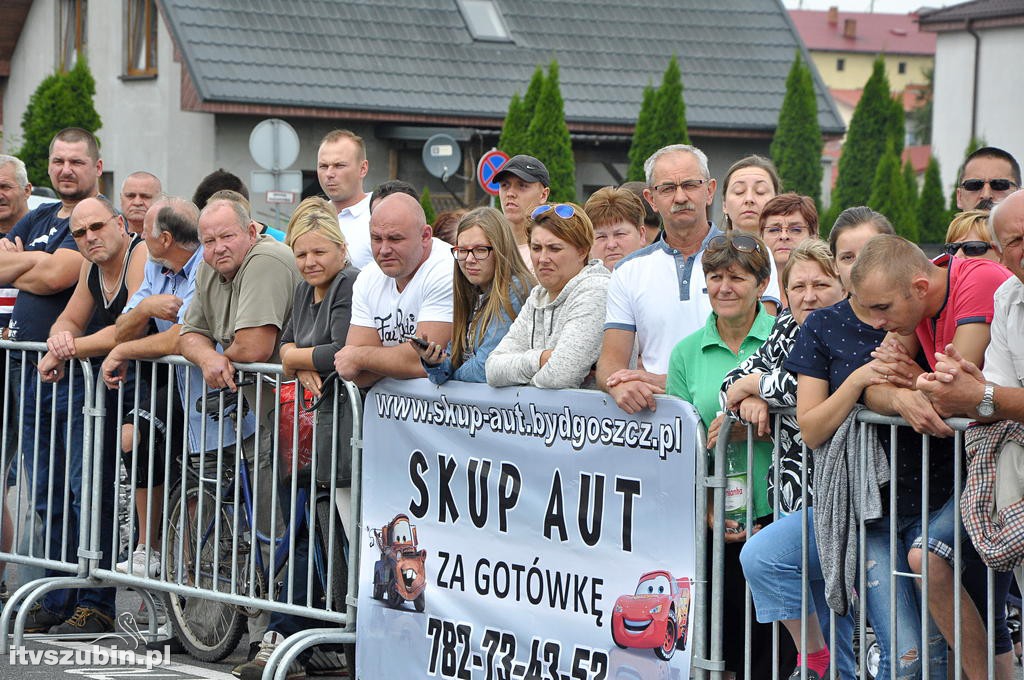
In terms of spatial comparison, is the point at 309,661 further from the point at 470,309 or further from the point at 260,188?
the point at 260,188

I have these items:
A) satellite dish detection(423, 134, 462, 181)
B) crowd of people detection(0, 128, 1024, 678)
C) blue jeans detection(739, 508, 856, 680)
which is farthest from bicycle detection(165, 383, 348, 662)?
satellite dish detection(423, 134, 462, 181)

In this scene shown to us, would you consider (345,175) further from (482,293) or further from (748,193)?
(482,293)

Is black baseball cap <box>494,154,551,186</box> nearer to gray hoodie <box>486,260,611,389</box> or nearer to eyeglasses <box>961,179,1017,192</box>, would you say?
gray hoodie <box>486,260,611,389</box>

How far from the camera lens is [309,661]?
23.3 feet

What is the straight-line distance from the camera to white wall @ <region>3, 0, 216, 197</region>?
100ft

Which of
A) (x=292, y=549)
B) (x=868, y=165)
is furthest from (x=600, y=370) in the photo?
(x=868, y=165)

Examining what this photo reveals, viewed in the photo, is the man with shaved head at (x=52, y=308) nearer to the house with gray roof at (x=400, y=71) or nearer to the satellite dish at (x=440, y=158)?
the satellite dish at (x=440, y=158)

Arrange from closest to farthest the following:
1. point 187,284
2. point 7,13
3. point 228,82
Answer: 1. point 187,284
2. point 228,82
3. point 7,13

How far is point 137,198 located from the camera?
943 cm

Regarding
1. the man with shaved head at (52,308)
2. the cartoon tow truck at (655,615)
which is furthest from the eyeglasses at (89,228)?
the cartoon tow truck at (655,615)

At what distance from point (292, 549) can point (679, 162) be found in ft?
7.90

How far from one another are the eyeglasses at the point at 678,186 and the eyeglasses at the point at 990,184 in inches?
63.0

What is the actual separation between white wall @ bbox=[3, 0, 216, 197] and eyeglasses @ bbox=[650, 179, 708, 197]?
81.5ft

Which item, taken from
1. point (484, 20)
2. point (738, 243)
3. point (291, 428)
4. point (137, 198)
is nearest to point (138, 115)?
point (484, 20)
